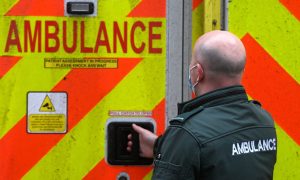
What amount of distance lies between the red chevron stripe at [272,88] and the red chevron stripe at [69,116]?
18.1 inches

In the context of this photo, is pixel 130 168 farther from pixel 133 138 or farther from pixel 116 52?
pixel 116 52

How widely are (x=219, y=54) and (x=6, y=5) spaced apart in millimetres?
923

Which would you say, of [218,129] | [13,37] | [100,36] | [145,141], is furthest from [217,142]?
Answer: [13,37]

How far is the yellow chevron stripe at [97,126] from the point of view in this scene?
7.99ft

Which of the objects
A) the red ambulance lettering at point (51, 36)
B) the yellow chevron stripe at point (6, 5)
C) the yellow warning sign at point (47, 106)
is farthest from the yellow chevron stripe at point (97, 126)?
the yellow chevron stripe at point (6, 5)

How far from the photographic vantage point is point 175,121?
2.02 m

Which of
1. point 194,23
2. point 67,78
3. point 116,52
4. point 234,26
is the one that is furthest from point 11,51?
point 234,26

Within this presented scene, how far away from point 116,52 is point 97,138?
0.36 meters

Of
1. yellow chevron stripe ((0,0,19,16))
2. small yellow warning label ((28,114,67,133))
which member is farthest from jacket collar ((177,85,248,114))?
yellow chevron stripe ((0,0,19,16))

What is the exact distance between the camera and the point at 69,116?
2447mm

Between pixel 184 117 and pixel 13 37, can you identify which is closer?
pixel 184 117

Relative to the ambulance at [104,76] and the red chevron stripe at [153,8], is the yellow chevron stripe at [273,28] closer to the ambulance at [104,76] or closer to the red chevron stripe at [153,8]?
the ambulance at [104,76]

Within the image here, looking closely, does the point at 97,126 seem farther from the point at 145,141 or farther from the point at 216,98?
the point at 216,98

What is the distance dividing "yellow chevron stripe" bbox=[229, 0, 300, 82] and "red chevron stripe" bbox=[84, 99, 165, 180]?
45cm
